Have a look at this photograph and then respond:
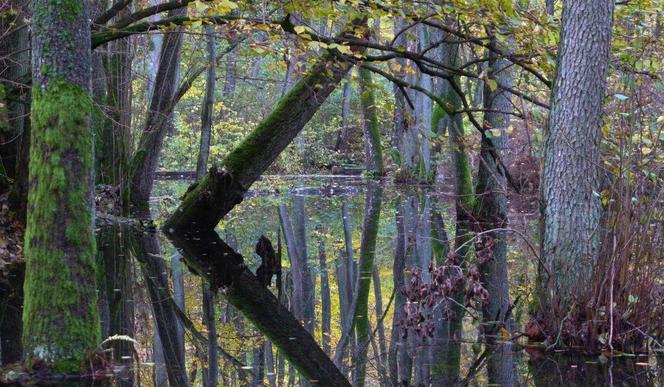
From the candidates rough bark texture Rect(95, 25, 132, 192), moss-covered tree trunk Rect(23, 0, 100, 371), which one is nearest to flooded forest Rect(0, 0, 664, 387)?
moss-covered tree trunk Rect(23, 0, 100, 371)

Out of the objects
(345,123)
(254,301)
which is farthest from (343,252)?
(345,123)

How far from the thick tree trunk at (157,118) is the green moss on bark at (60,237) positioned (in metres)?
11.4

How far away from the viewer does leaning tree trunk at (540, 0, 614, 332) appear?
672 centimetres

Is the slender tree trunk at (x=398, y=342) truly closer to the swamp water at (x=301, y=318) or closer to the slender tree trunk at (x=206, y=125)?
the swamp water at (x=301, y=318)

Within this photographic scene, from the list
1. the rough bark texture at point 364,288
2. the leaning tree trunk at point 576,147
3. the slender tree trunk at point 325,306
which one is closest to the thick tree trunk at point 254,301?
the slender tree trunk at point 325,306

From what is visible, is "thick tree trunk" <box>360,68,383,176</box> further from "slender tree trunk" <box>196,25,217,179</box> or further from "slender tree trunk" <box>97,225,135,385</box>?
"slender tree trunk" <box>97,225,135,385</box>

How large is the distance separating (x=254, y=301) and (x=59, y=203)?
3558 mm

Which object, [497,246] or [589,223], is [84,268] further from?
[497,246]

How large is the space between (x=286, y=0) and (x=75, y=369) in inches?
192

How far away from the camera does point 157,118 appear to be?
17.2 meters

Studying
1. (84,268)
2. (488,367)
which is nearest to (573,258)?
(488,367)

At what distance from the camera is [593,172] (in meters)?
6.79

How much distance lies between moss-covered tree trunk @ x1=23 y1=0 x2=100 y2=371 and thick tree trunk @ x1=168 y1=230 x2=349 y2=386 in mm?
1631

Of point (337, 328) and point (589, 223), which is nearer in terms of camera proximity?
point (589, 223)
